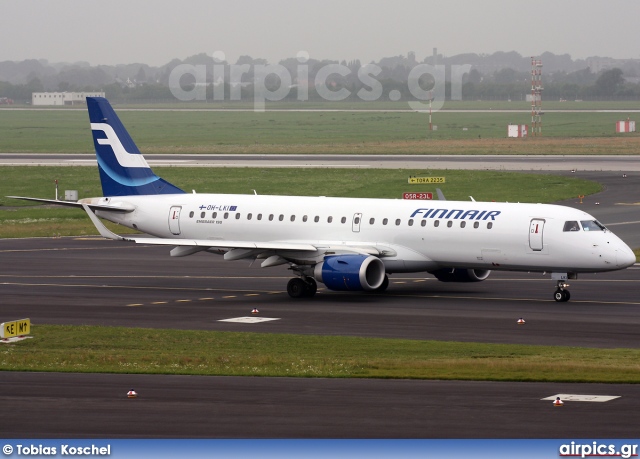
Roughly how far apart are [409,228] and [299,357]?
1456 centimetres

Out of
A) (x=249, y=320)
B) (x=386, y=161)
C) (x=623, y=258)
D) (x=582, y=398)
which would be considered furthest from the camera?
(x=386, y=161)

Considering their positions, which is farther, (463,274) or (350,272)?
(463,274)

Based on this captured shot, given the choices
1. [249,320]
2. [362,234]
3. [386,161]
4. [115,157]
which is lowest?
[249,320]

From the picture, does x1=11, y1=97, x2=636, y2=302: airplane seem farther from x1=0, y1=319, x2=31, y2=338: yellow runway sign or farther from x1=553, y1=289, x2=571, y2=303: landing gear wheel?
x1=0, y1=319, x2=31, y2=338: yellow runway sign

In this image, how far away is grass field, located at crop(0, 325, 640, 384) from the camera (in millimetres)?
31125

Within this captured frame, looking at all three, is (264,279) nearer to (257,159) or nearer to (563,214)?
(563,214)

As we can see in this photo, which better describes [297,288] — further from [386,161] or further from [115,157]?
[386,161]

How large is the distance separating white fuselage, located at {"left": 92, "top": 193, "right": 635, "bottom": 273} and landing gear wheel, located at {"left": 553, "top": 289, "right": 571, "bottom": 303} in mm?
966

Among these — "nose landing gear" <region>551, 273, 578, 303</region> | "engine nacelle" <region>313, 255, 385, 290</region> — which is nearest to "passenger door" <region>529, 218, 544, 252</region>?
"nose landing gear" <region>551, 273, 578, 303</region>

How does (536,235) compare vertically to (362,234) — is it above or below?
above

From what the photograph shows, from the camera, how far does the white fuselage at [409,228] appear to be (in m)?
45.1

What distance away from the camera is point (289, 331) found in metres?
39.7

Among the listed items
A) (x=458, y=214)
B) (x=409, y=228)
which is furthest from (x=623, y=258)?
(x=409, y=228)

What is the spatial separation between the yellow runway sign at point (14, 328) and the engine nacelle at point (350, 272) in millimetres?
12535
